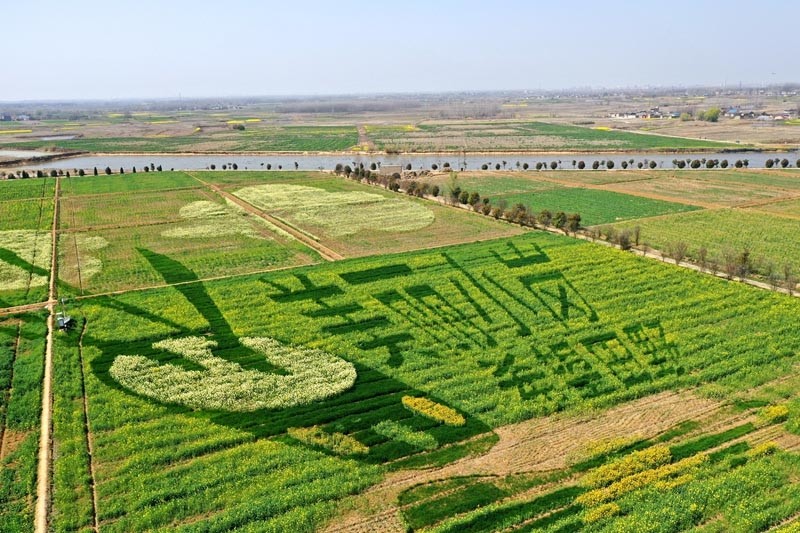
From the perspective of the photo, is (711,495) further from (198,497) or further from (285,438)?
(198,497)

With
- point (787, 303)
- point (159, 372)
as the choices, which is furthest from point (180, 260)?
point (787, 303)

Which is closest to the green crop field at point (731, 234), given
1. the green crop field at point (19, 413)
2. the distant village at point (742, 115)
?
the green crop field at point (19, 413)

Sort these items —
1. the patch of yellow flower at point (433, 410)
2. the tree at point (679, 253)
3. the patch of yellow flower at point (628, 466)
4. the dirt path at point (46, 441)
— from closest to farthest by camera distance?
1. the dirt path at point (46, 441)
2. the patch of yellow flower at point (628, 466)
3. the patch of yellow flower at point (433, 410)
4. the tree at point (679, 253)

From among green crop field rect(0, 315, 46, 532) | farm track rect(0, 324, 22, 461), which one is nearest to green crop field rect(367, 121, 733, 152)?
green crop field rect(0, 315, 46, 532)

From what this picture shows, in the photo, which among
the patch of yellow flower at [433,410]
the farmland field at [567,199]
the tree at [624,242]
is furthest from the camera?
the farmland field at [567,199]

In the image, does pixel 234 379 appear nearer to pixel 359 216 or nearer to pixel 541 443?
pixel 541 443

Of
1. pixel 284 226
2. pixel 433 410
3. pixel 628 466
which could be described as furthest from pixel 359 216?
pixel 628 466

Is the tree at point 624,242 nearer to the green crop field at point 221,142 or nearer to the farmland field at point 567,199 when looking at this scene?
the farmland field at point 567,199
